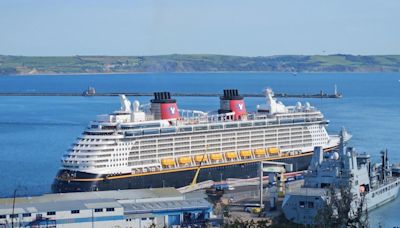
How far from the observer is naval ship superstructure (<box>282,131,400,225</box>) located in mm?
25125

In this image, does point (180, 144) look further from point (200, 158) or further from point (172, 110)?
point (172, 110)

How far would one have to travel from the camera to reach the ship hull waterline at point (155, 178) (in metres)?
29.1

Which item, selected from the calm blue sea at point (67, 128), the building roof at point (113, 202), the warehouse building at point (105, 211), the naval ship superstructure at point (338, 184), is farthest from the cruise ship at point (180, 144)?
the naval ship superstructure at point (338, 184)

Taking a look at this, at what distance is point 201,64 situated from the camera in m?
189

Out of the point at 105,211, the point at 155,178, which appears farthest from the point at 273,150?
the point at 105,211

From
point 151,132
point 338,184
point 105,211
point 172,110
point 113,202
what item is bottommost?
point 105,211

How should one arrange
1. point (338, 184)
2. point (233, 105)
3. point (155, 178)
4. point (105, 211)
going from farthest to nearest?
1. point (233, 105)
2. point (155, 178)
3. point (338, 184)
4. point (105, 211)

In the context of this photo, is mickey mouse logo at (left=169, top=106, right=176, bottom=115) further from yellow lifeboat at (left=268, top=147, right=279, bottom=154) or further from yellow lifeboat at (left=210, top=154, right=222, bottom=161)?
yellow lifeboat at (left=268, top=147, right=279, bottom=154)

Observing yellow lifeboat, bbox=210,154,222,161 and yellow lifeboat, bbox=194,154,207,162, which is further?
yellow lifeboat, bbox=210,154,222,161

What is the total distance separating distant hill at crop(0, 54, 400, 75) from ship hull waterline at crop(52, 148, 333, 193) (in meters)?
139

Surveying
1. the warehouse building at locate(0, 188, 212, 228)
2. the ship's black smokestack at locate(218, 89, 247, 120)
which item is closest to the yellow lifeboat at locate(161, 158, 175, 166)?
the ship's black smokestack at locate(218, 89, 247, 120)

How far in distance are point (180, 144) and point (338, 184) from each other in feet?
25.9

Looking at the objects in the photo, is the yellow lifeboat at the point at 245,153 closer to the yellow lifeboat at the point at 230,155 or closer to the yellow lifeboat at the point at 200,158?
the yellow lifeboat at the point at 230,155

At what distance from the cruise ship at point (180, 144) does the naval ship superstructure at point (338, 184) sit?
5.42m
